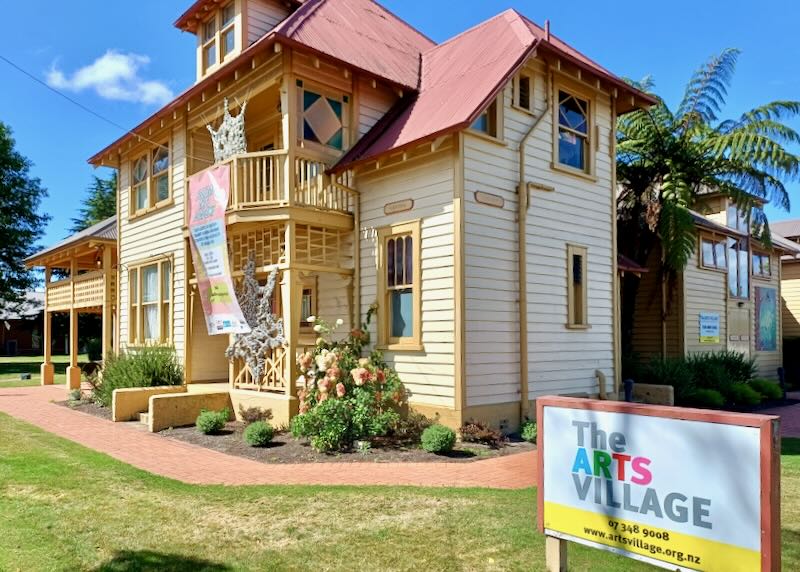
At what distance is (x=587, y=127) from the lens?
13.4 metres

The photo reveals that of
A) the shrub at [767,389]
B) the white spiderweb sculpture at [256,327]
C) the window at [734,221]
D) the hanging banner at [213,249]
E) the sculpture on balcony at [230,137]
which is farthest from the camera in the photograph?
the window at [734,221]

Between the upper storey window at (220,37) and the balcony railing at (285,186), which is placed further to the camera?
the upper storey window at (220,37)

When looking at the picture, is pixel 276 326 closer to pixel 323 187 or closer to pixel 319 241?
pixel 319 241

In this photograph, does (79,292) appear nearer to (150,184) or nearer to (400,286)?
(150,184)

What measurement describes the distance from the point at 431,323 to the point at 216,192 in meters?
5.17

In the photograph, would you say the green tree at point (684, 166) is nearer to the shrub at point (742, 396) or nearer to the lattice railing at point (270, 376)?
the shrub at point (742, 396)

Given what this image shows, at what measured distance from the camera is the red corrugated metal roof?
39.7 feet

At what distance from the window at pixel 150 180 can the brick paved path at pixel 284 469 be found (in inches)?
291

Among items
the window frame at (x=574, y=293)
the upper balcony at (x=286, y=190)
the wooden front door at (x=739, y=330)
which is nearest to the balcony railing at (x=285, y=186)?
the upper balcony at (x=286, y=190)

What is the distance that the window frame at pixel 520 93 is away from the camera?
1177cm

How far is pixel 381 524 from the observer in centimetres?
611

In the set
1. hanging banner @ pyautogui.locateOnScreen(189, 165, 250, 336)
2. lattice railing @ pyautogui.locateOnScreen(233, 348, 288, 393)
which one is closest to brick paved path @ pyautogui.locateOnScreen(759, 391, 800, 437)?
lattice railing @ pyautogui.locateOnScreen(233, 348, 288, 393)

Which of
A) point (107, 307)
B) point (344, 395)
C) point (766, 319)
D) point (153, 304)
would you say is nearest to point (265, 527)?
point (344, 395)

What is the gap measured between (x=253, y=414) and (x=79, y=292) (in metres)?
11.6
